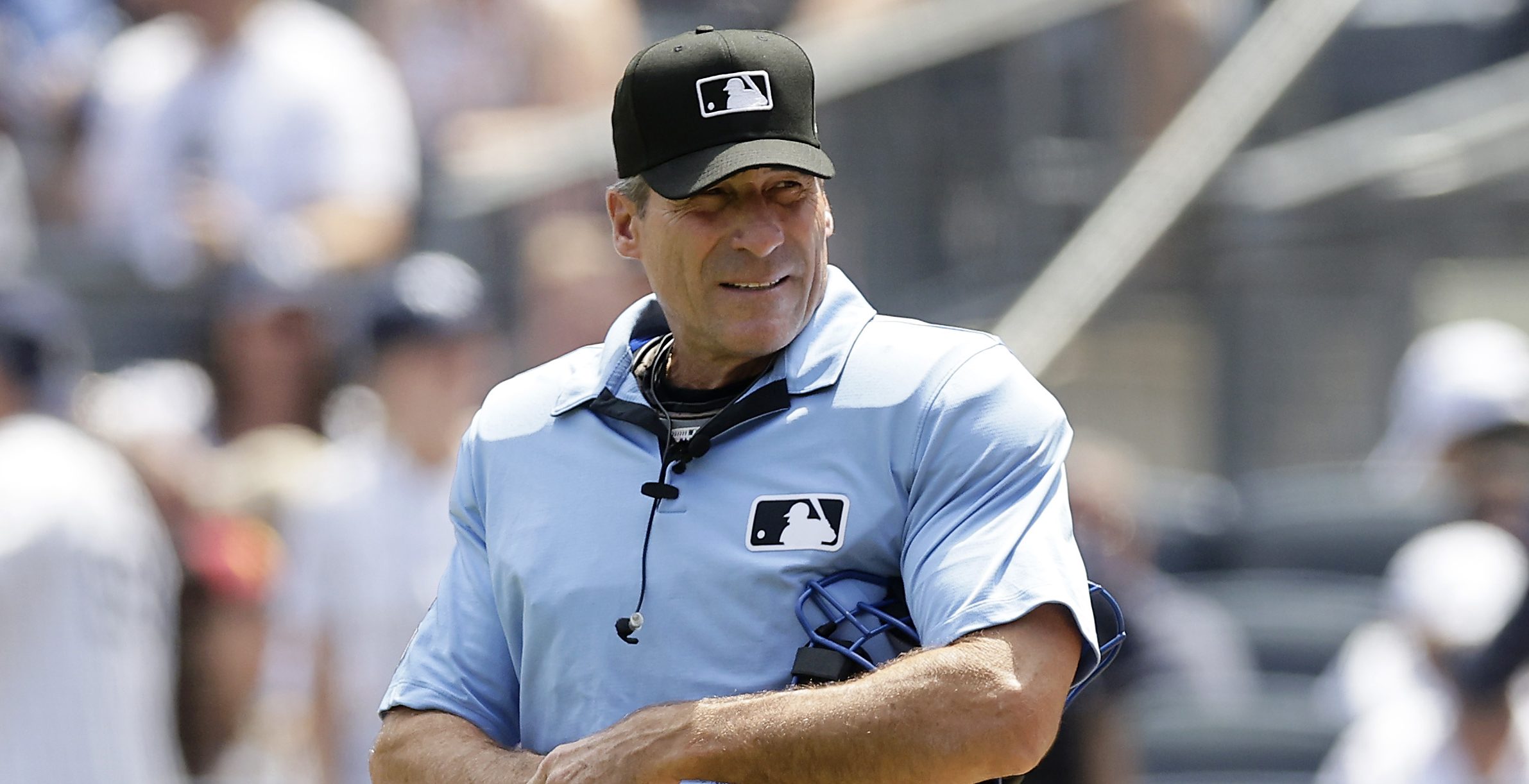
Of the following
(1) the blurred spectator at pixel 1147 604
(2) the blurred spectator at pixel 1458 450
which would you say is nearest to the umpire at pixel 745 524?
(1) the blurred spectator at pixel 1147 604

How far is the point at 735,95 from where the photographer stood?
2318mm

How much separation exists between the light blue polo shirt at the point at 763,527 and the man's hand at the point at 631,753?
11 centimetres

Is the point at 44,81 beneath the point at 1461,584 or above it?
above

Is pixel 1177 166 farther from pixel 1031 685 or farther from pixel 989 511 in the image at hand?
pixel 1031 685

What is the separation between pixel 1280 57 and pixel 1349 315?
0.85m

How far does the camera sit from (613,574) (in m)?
2.35

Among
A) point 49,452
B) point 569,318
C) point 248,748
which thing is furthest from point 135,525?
point 569,318

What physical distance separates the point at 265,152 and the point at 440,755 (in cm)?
455

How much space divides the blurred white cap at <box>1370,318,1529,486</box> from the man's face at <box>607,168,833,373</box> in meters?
3.87

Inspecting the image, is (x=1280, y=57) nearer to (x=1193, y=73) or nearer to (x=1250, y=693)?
(x=1193, y=73)

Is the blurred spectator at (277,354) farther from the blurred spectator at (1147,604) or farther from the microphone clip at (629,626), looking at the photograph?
the microphone clip at (629,626)

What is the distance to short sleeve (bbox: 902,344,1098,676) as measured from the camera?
86.1 inches

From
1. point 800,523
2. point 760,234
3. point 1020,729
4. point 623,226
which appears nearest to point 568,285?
point 623,226

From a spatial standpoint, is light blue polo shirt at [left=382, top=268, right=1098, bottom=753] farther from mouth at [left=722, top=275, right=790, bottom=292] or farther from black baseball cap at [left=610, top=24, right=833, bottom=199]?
black baseball cap at [left=610, top=24, right=833, bottom=199]
